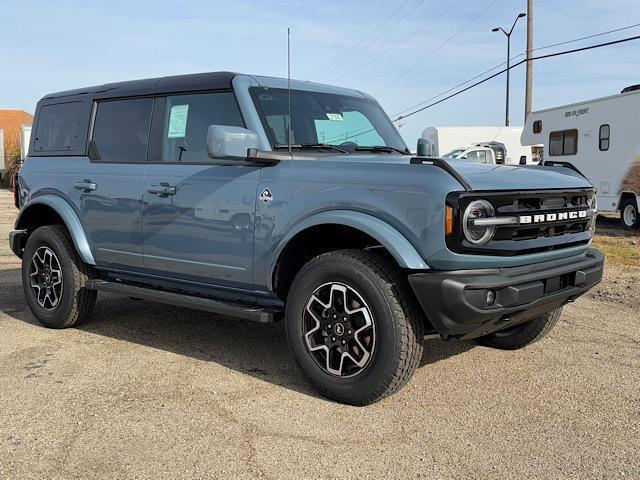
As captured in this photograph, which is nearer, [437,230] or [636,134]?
[437,230]

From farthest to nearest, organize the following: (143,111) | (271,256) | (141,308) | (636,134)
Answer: (636,134)
(141,308)
(143,111)
(271,256)

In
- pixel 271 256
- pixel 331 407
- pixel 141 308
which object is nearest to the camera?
pixel 331 407

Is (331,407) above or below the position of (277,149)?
below

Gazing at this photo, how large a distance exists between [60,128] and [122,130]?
953mm

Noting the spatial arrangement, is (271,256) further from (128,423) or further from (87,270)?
(87,270)

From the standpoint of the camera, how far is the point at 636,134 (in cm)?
1373

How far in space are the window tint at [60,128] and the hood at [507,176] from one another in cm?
265

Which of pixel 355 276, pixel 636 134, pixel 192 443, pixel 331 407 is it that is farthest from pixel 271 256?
pixel 636 134

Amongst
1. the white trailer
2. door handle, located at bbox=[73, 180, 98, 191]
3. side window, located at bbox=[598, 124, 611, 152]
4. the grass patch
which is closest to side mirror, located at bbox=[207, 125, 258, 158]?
door handle, located at bbox=[73, 180, 98, 191]

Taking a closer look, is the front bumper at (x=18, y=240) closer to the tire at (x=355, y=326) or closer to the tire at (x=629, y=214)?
the tire at (x=355, y=326)

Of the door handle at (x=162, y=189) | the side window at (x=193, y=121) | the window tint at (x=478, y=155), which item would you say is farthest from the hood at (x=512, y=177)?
the window tint at (x=478, y=155)

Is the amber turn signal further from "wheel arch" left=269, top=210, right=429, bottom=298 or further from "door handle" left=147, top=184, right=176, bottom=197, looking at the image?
"door handle" left=147, top=184, right=176, bottom=197

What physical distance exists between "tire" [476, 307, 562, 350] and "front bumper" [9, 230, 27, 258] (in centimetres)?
421

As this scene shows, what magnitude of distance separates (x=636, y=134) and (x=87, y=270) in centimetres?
1220
